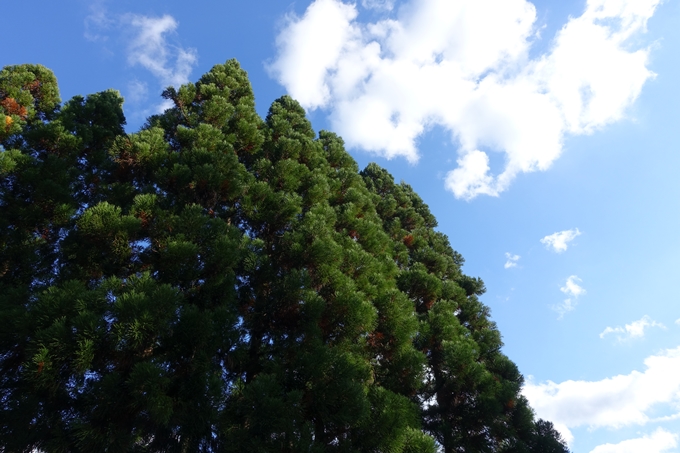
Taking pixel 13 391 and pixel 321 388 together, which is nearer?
pixel 13 391

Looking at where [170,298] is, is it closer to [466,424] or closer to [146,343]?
[146,343]

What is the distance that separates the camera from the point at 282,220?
7.82 m

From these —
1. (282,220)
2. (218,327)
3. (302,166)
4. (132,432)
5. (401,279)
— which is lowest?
(132,432)

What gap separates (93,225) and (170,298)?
198 centimetres

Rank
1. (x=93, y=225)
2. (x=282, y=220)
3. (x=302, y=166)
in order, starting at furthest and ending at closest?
1. (x=302, y=166)
2. (x=282, y=220)
3. (x=93, y=225)

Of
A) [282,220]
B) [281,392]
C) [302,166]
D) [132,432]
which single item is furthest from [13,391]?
[302,166]

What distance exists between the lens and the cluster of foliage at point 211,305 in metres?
4.43

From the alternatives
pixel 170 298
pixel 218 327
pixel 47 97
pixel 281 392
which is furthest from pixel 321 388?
pixel 47 97

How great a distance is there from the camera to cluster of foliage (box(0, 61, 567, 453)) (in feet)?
14.5

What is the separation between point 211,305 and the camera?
18.9 ft

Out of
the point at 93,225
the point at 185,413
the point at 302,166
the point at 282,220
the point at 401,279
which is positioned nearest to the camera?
the point at 185,413

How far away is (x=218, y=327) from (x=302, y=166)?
4899mm

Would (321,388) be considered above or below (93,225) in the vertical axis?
below

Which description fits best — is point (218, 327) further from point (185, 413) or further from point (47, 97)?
point (47, 97)
